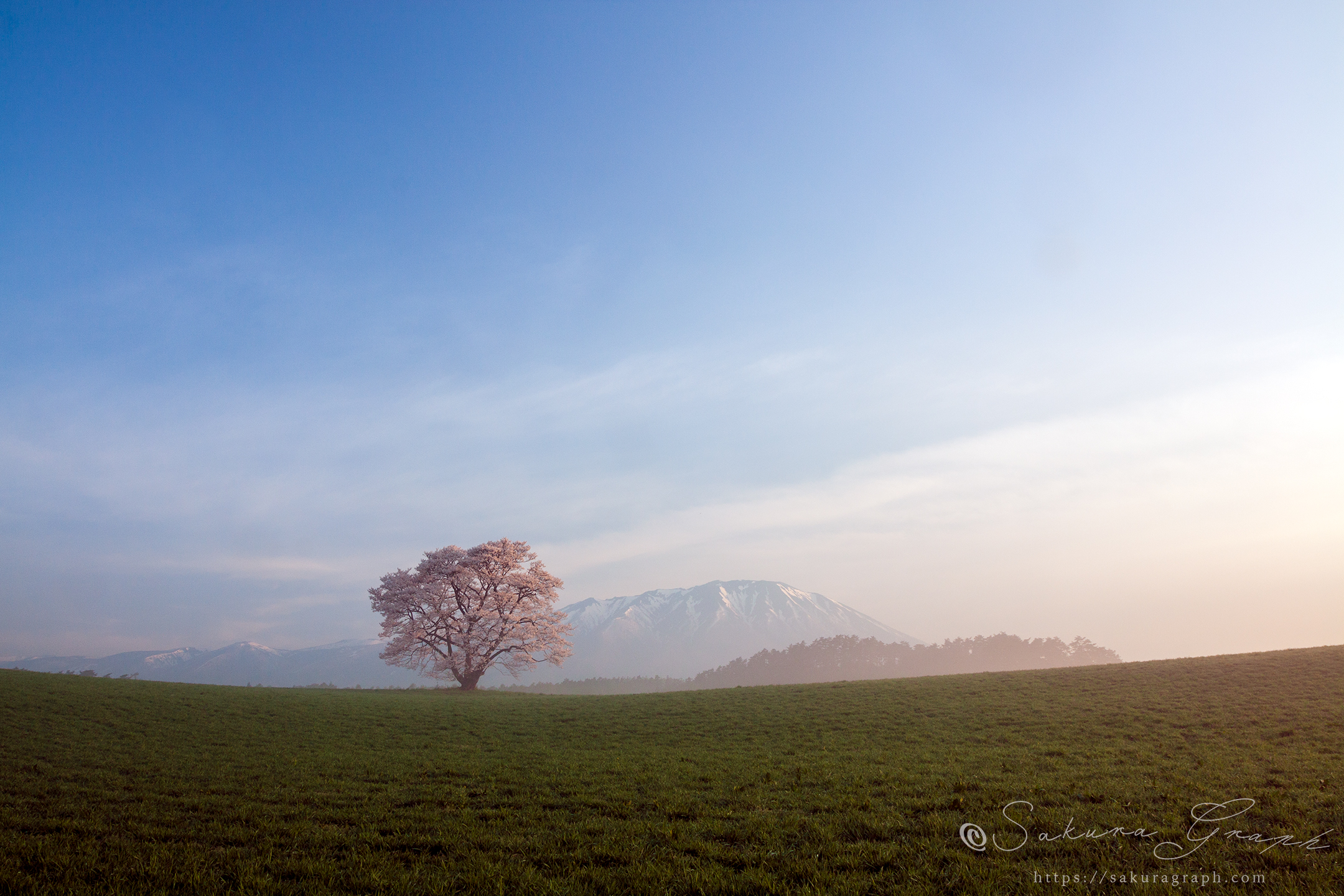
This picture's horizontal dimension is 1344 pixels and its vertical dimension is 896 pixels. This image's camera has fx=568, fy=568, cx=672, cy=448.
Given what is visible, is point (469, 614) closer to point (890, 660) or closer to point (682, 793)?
point (682, 793)

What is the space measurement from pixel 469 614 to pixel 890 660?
390ft

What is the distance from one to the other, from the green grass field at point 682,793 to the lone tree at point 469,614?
27419 mm

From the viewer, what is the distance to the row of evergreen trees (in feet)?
455

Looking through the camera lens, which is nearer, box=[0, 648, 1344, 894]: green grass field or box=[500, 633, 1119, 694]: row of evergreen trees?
box=[0, 648, 1344, 894]: green grass field

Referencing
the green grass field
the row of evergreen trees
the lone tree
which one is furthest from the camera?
the row of evergreen trees

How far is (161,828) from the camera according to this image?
1203cm

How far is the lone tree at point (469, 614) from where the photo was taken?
59688 millimetres

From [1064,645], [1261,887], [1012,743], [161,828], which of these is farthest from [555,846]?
[1064,645]

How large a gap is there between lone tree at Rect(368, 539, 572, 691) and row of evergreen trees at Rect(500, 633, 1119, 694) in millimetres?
77687

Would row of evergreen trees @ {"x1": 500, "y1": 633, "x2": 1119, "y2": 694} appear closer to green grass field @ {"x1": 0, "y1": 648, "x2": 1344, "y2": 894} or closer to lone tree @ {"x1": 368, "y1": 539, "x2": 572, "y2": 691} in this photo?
lone tree @ {"x1": 368, "y1": 539, "x2": 572, "y2": 691}

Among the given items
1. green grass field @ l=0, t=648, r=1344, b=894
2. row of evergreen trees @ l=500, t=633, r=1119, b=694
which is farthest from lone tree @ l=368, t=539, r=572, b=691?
row of evergreen trees @ l=500, t=633, r=1119, b=694

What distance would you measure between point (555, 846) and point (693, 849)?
268 cm

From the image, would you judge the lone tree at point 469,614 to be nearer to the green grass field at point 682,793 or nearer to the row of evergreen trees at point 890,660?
the green grass field at point 682,793

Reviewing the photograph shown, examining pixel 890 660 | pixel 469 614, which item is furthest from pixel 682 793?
pixel 890 660
